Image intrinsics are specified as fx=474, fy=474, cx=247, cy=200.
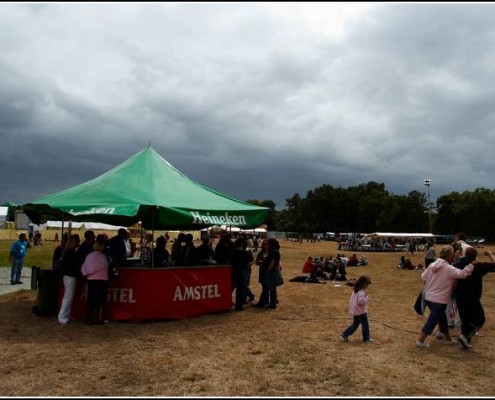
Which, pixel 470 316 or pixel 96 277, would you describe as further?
pixel 96 277

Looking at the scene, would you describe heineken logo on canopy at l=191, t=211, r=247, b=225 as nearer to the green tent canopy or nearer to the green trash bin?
the green tent canopy

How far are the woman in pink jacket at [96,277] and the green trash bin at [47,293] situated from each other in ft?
4.76

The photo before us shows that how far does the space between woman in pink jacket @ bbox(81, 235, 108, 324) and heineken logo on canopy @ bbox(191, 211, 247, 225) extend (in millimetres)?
1949

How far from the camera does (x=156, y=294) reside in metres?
9.55

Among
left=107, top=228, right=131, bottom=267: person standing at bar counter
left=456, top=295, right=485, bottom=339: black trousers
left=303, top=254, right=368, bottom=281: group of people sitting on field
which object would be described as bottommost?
left=303, top=254, right=368, bottom=281: group of people sitting on field

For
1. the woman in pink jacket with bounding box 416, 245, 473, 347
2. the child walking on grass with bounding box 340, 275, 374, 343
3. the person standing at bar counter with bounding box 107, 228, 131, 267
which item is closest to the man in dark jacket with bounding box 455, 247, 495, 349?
the woman in pink jacket with bounding box 416, 245, 473, 347

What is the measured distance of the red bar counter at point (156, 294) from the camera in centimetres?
947

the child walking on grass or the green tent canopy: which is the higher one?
the green tent canopy

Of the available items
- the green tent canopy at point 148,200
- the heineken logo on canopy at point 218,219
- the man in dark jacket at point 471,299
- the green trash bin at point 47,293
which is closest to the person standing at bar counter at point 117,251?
the green tent canopy at point 148,200

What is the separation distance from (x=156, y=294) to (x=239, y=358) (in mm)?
3133

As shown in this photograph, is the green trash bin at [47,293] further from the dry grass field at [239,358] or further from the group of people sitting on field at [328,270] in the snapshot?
the group of people sitting on field at [328,270]

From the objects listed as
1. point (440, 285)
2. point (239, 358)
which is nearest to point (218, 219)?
point (239, 358)

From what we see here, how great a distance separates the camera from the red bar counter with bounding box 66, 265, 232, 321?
31.1 feet

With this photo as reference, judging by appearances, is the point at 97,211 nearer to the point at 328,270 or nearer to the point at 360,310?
the point at 360,310
